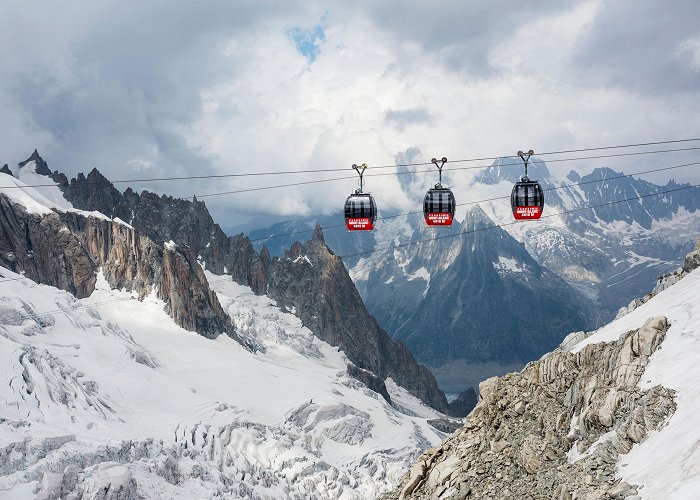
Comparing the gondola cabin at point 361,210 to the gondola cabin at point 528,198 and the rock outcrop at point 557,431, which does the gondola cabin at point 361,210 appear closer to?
the gondola cabin at point 528,198

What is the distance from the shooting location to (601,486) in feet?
81.7

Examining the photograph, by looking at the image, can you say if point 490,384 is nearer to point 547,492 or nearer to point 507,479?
point 507,479

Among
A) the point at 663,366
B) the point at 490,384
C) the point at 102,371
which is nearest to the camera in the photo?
the point at 663,366

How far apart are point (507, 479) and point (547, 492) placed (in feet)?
9.99

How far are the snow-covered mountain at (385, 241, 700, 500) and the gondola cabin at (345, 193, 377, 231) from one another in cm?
1588

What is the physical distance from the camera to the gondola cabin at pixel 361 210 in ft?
167

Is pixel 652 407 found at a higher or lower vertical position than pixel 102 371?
higher

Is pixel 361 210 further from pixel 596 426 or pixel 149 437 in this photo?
pixel 149 437

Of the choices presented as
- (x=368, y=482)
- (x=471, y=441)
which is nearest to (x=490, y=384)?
(x=471, y=441)

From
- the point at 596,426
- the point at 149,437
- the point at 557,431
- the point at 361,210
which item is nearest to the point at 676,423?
the point at 596,426

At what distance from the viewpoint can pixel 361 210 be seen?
51.0 m

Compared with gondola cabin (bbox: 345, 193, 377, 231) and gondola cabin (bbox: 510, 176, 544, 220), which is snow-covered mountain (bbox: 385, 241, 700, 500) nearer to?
gondola cabin (bbox: 510, 176, 544, 220)

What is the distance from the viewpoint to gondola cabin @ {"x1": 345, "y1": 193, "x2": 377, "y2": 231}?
50.9 metres

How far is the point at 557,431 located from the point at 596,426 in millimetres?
2190
